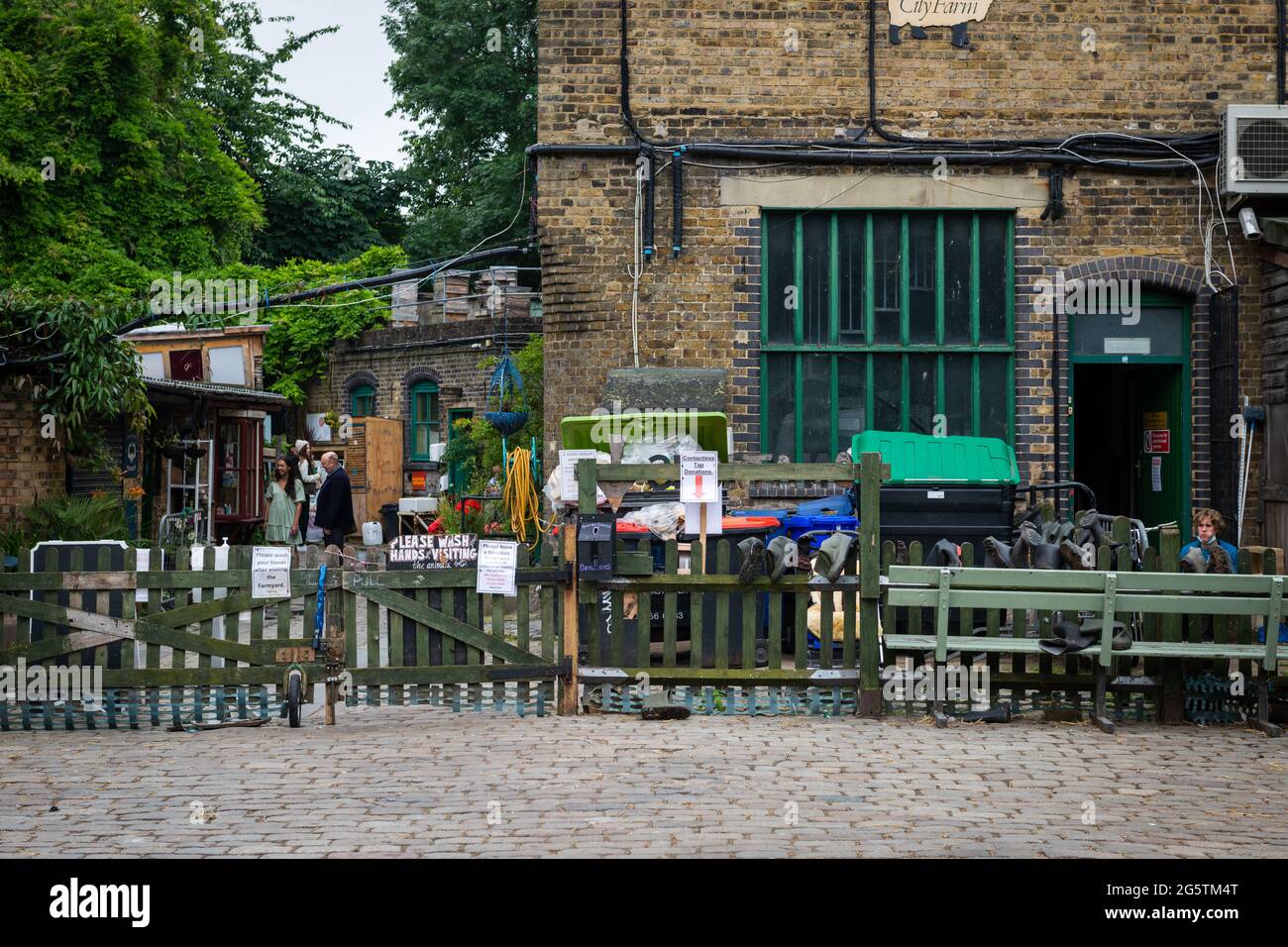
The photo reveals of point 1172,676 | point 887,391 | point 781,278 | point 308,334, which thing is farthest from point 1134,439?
point 308,334

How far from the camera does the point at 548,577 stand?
29.9 feet

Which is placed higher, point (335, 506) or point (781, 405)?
point (781, 405)

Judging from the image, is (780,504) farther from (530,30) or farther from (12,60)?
(530,30)

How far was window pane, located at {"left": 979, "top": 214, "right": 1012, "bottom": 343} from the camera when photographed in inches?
566

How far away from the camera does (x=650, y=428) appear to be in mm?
13477

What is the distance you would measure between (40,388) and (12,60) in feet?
59.2

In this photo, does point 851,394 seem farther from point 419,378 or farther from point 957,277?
point 419,378

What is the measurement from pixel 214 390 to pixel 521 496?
6896 millimetres

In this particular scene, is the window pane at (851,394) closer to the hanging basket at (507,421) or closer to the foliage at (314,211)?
the hanging basket at (507,421)

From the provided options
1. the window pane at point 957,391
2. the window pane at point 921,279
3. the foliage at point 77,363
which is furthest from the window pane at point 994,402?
the foliage at point 77,363

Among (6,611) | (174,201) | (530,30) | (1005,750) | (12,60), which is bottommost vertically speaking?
(1005,750)

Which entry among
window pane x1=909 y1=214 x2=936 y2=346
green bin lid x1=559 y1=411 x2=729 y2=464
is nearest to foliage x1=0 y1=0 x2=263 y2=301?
green bin lid x1=559 y1=411 x2=729 y2=464

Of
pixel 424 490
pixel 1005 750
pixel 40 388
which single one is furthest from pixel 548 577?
pixel 424 490

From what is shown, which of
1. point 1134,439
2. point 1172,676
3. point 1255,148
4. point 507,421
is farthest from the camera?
point 507,421
